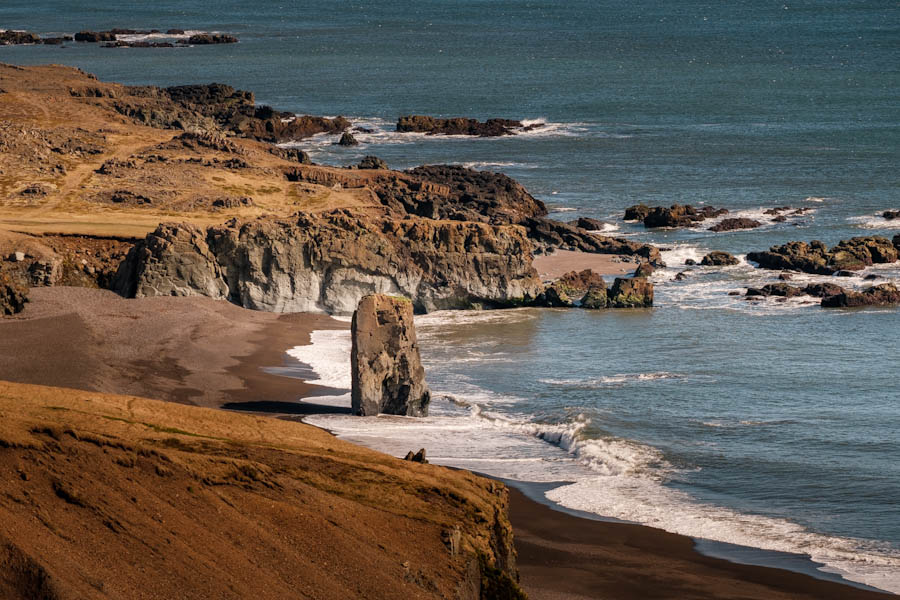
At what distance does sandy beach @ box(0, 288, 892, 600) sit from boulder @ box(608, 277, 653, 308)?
10403 millimetres

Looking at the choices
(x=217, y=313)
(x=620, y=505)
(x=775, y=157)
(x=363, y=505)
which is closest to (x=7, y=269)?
(x=217, y=313)

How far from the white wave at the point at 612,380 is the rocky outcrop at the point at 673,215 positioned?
25363 mm

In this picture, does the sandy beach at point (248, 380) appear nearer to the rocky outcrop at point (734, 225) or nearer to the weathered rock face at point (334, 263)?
the weathered rock face at point (334, 263)

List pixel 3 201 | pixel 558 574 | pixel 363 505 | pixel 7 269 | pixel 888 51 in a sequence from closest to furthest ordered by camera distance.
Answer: pixel 363 505 → pixel 558 574 → pixel 7 269 → pixel 3 201 → pixel 888 51

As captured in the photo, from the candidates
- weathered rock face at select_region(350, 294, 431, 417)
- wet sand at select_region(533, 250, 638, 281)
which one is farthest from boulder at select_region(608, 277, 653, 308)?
weathered rock face at select_region(350, 294, 431, 417)

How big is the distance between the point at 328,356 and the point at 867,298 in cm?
2033

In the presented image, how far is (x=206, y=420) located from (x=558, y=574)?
597cm

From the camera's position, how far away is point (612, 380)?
36.2 metres

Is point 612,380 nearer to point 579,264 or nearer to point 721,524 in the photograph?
point 721,524

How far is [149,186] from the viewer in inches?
2016

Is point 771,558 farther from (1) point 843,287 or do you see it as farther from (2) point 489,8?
(2) point 489,8

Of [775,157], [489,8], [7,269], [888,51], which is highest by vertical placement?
[489,8]

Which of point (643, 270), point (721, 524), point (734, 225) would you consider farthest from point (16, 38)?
point (721, 524)

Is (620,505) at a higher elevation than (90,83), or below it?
below
